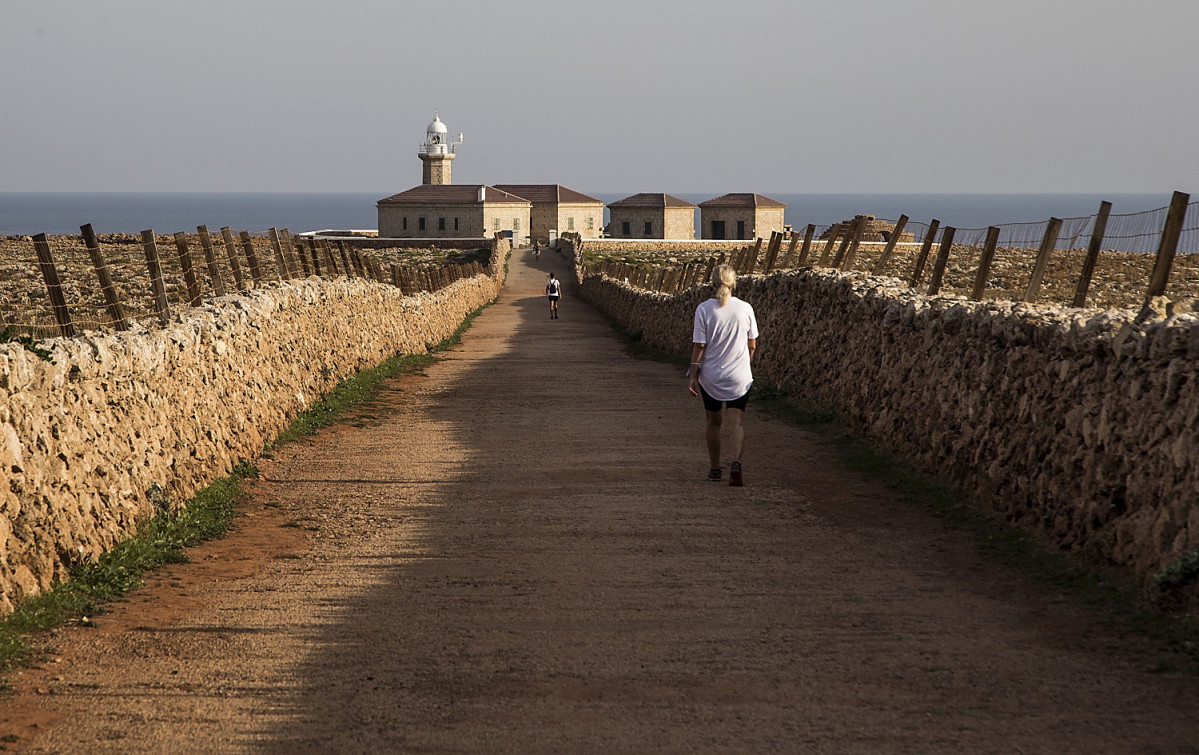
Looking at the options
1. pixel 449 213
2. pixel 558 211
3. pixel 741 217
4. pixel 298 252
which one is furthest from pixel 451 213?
pixel 298 252

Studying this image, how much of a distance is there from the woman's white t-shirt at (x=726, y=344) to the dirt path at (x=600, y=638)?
80 centimetres

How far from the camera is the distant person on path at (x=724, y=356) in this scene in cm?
910

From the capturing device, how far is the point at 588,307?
46.2m

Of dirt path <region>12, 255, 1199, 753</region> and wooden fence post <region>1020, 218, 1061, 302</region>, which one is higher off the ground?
wooden fence post <region>1020, 218, 1061, 302</region>

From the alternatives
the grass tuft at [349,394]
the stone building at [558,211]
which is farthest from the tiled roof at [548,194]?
the grass tuft at [349,394]

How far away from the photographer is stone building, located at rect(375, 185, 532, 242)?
9406 centimetres

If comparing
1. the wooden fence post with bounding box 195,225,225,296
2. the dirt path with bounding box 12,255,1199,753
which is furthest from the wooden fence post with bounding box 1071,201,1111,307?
the wooden fence post with bounding box 195,225,225,296

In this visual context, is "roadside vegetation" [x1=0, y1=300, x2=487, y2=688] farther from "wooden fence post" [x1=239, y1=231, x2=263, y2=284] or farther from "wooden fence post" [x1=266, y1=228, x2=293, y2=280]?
"wooden fence post" [x1=266, y1=228, x2=293, y2=280]

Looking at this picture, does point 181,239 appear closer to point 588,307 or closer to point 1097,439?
point 1097,439

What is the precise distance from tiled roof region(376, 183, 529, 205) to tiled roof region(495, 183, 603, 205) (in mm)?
5224

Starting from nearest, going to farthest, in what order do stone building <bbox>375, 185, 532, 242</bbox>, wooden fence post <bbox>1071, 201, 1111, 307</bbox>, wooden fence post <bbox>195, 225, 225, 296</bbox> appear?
1. wooden fence post <bbox>1071, 201, 1111, 307</bbox>
2. wooden fence post <bbox>195, 225, 225, 296</bbox>
3. stone building <bbox>375, 185, 532, 242</bbox>

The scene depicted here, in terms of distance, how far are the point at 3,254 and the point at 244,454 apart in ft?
160

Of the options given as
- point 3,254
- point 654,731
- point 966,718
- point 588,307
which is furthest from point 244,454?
point 3,254

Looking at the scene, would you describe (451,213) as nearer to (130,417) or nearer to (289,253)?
(289,253)
